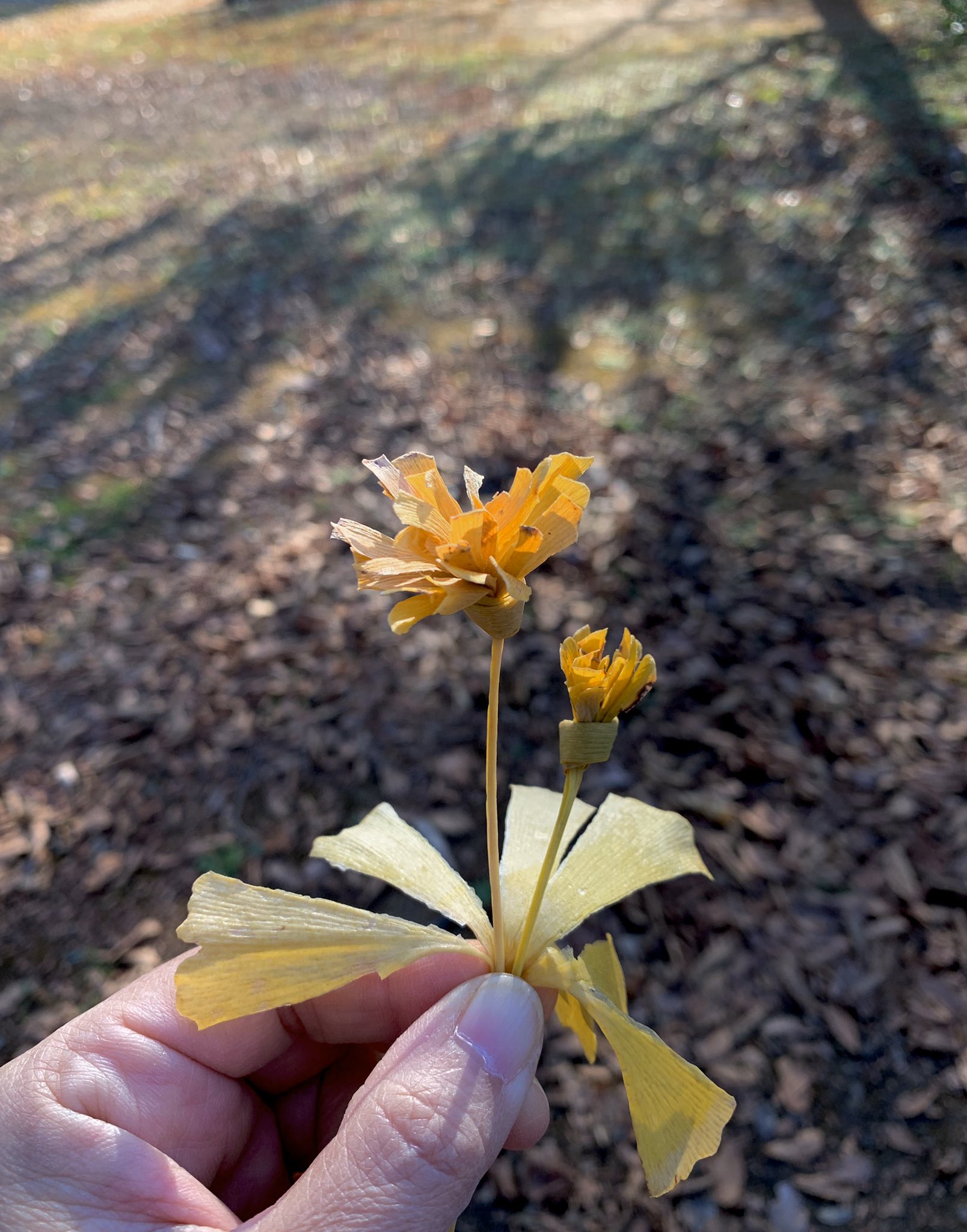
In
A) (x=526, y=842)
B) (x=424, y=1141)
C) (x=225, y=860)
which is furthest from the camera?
(x=225, y=860)

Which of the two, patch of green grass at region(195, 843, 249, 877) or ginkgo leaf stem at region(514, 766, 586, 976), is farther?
patch of green grass at region(195, 843, 249, 877)

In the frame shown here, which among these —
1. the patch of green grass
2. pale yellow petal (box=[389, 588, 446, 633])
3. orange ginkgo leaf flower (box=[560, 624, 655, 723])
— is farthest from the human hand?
the patch of green grass

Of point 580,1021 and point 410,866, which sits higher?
point 410,866

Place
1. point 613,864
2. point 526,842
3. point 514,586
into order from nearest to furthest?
point 514,586 → point 613,864 → point 526,842

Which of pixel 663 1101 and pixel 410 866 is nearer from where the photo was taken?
pixel 663 1101

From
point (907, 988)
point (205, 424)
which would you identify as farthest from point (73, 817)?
point (907, 988)

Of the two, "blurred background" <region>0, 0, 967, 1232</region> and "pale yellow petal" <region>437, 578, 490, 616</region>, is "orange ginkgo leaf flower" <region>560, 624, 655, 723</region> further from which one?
"blurred background" <region>0, 0, 967, 1232</region>

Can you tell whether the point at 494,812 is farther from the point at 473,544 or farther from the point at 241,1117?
the point at 241,1117

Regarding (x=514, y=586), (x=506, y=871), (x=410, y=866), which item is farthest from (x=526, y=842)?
(x=514, y=586)

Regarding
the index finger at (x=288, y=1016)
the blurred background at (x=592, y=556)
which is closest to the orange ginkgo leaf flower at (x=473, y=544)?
the index finger at (x=288, y=1016)
